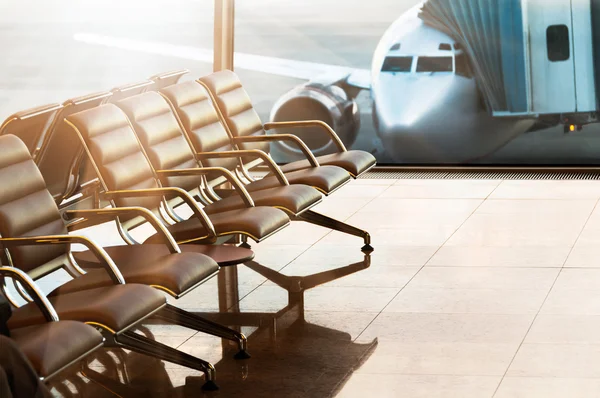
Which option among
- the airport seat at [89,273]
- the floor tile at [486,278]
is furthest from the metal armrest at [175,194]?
the floor tile at [486,278]

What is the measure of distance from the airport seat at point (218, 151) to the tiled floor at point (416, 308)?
0.40 meters

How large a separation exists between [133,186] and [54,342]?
1.48 meters

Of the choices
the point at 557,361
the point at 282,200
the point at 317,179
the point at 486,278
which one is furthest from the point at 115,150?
the point at 557,361

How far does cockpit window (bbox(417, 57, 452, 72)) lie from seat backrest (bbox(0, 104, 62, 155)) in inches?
144

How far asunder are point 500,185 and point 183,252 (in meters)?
3.54

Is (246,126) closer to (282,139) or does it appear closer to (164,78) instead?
(282,139)

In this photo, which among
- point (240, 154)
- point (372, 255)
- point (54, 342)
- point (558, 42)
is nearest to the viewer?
point (54, 342)

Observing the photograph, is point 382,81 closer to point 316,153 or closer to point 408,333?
point 316,153

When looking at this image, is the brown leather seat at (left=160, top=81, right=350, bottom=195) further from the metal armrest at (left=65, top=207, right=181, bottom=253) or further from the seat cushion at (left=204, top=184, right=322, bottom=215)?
the metal armrest at (left=65, top=207, right=181, bottom=253)

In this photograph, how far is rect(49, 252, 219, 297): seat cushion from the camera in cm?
306

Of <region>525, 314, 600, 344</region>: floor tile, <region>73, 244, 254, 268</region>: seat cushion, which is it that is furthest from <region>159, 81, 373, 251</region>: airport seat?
<region>525, 314, 600, 344</region>: floor tile

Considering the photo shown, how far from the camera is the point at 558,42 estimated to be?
6.85 m

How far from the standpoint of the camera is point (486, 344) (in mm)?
3475

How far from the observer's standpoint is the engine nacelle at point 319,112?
739 centimetres
